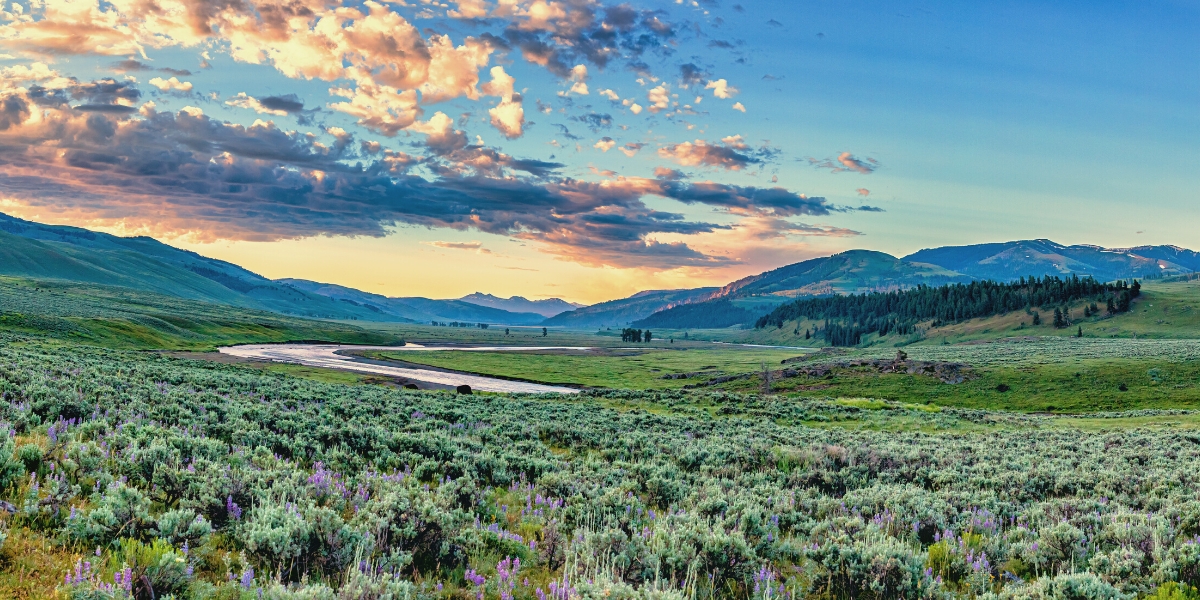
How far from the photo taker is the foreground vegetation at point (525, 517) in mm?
6227

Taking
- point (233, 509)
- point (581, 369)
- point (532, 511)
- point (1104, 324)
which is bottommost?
point (581, 369)

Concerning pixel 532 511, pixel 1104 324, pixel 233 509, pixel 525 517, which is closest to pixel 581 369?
pixel 532 511

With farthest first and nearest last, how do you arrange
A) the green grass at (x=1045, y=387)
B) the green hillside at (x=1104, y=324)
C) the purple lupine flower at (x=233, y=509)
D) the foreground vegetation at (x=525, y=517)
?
1. the green hillside at (x=1104, y=324)
2. the green grass at (x=1045, y=387)
3. the purple lupine flower at (x=233, y=509)
4. the foreground vegetation at (x=525, y=517)

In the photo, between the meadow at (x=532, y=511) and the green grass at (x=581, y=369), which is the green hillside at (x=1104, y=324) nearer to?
the green grass at (x=581, y=369)

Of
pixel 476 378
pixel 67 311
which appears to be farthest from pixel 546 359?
pixel 67 311

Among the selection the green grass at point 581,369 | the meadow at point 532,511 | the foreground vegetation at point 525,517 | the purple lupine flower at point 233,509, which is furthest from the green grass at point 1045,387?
the purple lupine flower at point 233,509

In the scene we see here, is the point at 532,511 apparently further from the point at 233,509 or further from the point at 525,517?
the point at 233,509

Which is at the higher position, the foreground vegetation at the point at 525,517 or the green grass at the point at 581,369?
the foreground vegetation at the point at 525,517

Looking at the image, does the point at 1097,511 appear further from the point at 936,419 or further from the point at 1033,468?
the point at 936,419

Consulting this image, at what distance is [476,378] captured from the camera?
10100 centimetres

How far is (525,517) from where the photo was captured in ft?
32.7

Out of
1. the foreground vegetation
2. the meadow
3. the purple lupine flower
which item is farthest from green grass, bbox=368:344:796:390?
the purple lupine flower

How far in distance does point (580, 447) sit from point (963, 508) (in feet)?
35.2

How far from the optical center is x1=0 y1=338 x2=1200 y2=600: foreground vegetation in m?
6.23
